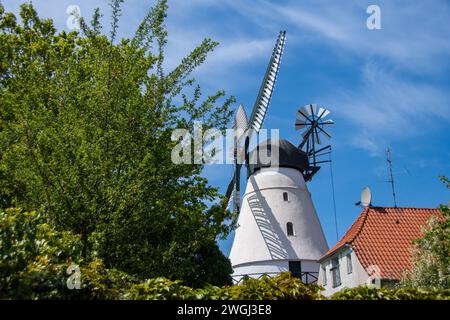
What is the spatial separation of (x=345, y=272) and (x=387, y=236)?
108 inches

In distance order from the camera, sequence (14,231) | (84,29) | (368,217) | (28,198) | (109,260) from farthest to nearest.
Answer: (368,217) < (84,29) < (28,198) < (109,260) < (14,231)

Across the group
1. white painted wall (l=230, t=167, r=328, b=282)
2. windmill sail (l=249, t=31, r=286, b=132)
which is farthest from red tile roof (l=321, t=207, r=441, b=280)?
windmill sail (l=249, t=31, r=286, b=132)

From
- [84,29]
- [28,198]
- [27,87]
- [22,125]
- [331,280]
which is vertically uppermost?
[84,29]

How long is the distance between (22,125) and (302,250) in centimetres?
2464

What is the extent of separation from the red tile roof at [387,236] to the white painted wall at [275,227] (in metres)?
6.99

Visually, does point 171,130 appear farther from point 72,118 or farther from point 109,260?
point 109,260

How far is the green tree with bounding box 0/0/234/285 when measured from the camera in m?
9.88

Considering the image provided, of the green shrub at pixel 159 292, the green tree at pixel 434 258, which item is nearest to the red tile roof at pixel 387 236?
the green tree at pixel 434 258

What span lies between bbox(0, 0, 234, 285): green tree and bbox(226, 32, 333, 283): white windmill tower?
2024 centimetres

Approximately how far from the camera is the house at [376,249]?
69.3 feet

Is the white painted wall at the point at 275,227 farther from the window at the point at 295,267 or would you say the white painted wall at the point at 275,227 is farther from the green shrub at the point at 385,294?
the green shrub at the point at 385,294

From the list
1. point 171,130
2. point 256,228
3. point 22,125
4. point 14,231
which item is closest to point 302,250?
point 256,228

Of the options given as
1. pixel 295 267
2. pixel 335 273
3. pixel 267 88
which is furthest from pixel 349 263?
pixel 267 88

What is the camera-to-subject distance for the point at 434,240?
47.4 feet
